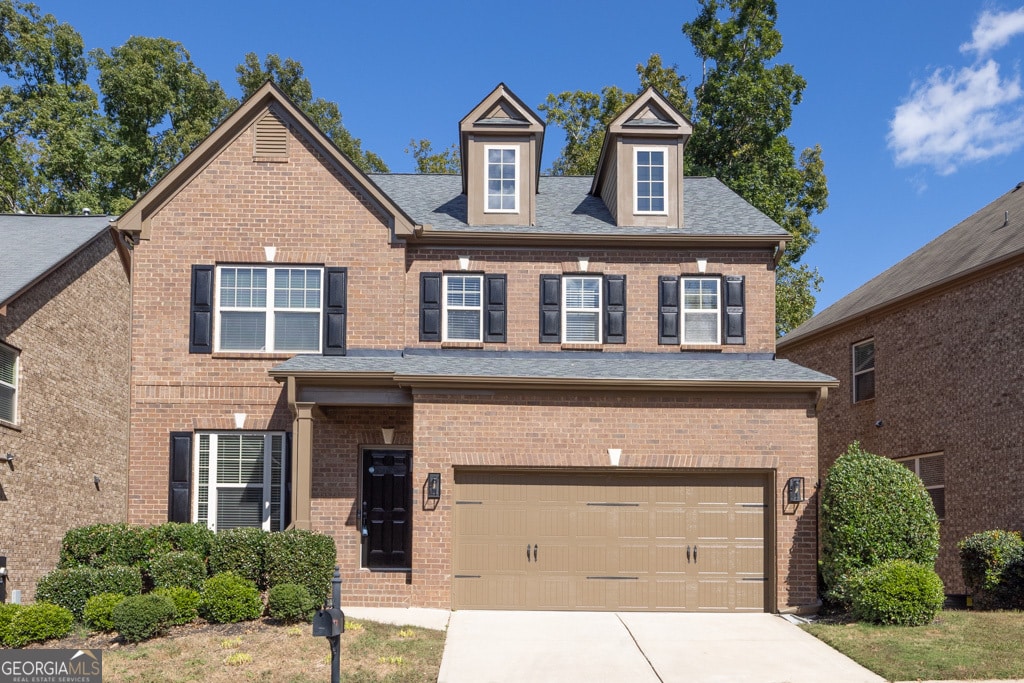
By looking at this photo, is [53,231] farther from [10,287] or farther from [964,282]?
[964,282]

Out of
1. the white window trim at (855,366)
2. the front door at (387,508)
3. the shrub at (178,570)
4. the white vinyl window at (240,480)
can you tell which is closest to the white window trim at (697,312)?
the front door at (387,508)

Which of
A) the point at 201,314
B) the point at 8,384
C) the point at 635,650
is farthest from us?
the point at 201,314

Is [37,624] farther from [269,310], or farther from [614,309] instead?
[614,309]

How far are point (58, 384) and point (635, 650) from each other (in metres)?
10.7

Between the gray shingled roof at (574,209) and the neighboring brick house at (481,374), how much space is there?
0.10 metres

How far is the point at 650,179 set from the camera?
1988 cm

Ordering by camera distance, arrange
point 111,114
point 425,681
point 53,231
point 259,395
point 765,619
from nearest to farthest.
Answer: point 425,681 → point 765,619 → point 259,395 → point 53,231 → point 111,114

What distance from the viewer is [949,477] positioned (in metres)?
19.9

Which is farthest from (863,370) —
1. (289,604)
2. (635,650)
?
(289,604)

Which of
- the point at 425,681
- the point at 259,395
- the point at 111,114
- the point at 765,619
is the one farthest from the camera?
the point at 111,114

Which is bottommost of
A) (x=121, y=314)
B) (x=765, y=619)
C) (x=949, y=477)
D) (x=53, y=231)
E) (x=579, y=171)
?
(x=765, y=619)

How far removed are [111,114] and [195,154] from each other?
20.2 meters

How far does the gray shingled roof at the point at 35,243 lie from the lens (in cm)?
1625

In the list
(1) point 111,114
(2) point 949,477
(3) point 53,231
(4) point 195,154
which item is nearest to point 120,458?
(3) point 53,231
